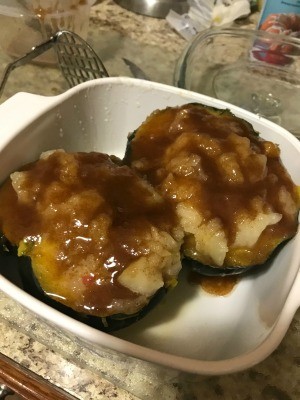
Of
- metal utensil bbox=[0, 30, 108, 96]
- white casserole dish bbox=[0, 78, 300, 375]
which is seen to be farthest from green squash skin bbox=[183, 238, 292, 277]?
metal utensil bbox=[0, 30, 108, 96]

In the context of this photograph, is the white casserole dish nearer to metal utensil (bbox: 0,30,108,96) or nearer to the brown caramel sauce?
the brown caramel sauce

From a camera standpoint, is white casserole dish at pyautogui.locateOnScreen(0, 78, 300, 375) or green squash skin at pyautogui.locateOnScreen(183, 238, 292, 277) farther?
green squash skin at pyautogui.locateOnScreen(183, 238, 292, 277)

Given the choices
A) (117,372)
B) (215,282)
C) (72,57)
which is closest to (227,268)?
(215,282)

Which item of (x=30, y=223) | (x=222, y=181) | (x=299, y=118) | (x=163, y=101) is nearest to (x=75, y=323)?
(x=30, y=223)

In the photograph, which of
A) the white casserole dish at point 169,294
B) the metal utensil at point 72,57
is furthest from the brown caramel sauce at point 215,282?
the metal utensil at point 72,57

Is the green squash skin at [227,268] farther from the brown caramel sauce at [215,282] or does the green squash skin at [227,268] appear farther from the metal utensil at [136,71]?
the metal utensil at [136,71]
